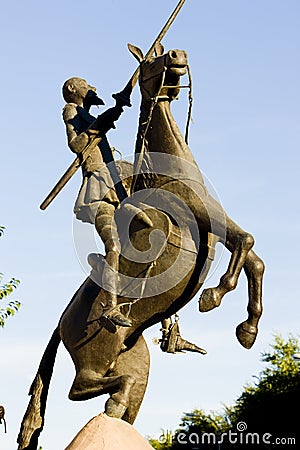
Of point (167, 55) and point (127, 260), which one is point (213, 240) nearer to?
point (127, 260)

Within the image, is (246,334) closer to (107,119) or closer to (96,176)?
(96,176)

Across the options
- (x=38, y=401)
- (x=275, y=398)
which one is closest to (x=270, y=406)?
(x=275, y=398)

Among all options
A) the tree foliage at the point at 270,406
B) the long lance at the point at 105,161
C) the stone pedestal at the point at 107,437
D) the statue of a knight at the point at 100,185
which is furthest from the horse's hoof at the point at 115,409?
the tree foliage at the point at 270,406

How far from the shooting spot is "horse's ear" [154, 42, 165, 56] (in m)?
9.63

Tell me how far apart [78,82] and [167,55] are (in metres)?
1.44

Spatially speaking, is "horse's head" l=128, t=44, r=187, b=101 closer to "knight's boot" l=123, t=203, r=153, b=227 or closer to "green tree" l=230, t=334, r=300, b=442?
"knight's boot" l=123, t=203, r=153, b=227

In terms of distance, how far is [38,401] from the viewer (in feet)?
33.0

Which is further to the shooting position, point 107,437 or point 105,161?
point 105,161

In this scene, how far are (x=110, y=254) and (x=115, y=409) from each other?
1377mm

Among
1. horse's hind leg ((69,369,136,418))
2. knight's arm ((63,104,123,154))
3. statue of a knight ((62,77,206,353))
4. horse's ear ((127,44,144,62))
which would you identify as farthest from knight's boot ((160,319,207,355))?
horse's ear ((127,44,144,62))

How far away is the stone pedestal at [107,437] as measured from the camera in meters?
8.54

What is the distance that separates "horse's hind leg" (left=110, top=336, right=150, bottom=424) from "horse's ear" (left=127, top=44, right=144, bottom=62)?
8.72 ft

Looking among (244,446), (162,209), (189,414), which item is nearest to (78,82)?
(162,209)

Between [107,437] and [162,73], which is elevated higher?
[162,73]
